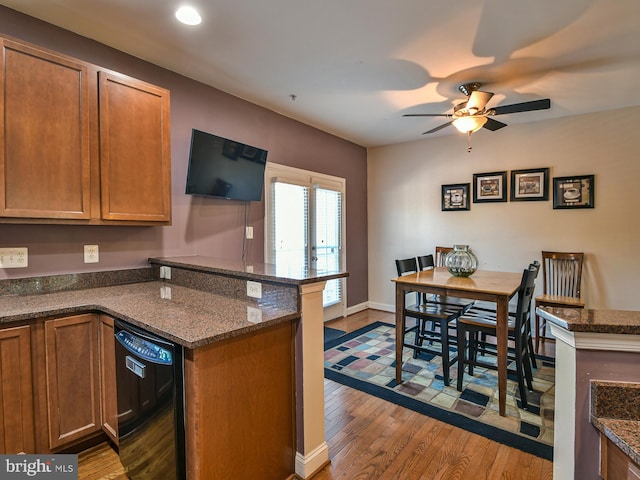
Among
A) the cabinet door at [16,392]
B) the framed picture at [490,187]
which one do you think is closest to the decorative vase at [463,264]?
the framed picture at [490,187]

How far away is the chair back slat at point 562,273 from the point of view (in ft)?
12.2

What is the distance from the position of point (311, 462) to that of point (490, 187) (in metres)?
3.93

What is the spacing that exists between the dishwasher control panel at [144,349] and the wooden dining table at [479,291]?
1.89 metres

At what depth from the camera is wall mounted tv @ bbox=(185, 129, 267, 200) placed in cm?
269

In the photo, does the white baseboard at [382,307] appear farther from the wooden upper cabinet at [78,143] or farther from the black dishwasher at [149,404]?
the black dishwasher at [149,404]

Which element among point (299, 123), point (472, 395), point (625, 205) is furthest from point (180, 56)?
point (625, 205)

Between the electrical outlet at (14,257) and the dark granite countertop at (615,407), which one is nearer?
the dark granite countertop at (615,407)

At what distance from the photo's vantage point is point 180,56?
2545 millimetres

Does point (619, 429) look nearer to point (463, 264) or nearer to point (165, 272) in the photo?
point (463, 264)

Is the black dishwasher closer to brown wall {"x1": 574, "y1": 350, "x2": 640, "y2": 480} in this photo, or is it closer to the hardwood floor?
the hardwood floor

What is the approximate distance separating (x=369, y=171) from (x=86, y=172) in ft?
13.5

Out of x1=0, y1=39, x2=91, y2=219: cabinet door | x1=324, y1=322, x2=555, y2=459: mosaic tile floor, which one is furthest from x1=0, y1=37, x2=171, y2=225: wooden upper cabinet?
x1=324, y1=322, x2=555, y2=459: mosaic tile floor

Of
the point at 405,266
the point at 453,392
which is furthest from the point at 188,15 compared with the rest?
the point at 453,392

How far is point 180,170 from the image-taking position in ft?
9.34
